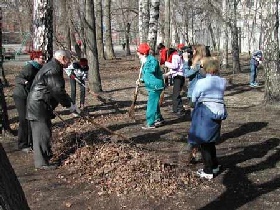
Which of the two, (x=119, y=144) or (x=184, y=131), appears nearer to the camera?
(x=119, y=144)

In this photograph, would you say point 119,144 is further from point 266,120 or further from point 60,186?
point 266,120

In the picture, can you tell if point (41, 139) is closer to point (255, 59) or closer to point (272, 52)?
point (272, 52)

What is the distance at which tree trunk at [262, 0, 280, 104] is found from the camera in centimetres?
1089

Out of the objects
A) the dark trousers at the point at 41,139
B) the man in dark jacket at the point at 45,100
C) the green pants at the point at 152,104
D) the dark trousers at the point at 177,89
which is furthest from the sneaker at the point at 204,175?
the dark trousers at the point at 177,89

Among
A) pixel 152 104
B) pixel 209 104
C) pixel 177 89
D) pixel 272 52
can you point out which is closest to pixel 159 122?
pixel 152 104

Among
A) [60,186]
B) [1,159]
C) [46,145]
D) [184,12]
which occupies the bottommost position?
[60,186]

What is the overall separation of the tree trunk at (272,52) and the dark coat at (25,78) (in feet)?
20.5

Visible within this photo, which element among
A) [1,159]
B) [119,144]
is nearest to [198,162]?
[119,144]

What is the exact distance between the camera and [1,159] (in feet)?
9.42

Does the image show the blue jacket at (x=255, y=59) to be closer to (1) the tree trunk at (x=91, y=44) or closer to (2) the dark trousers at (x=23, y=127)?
(1) the tree trunk at (x=91, y=44)

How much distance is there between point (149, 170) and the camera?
588 cm

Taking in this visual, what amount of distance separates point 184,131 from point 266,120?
87.8 inches

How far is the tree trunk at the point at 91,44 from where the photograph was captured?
14359mm

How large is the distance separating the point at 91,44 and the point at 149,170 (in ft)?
29.9
